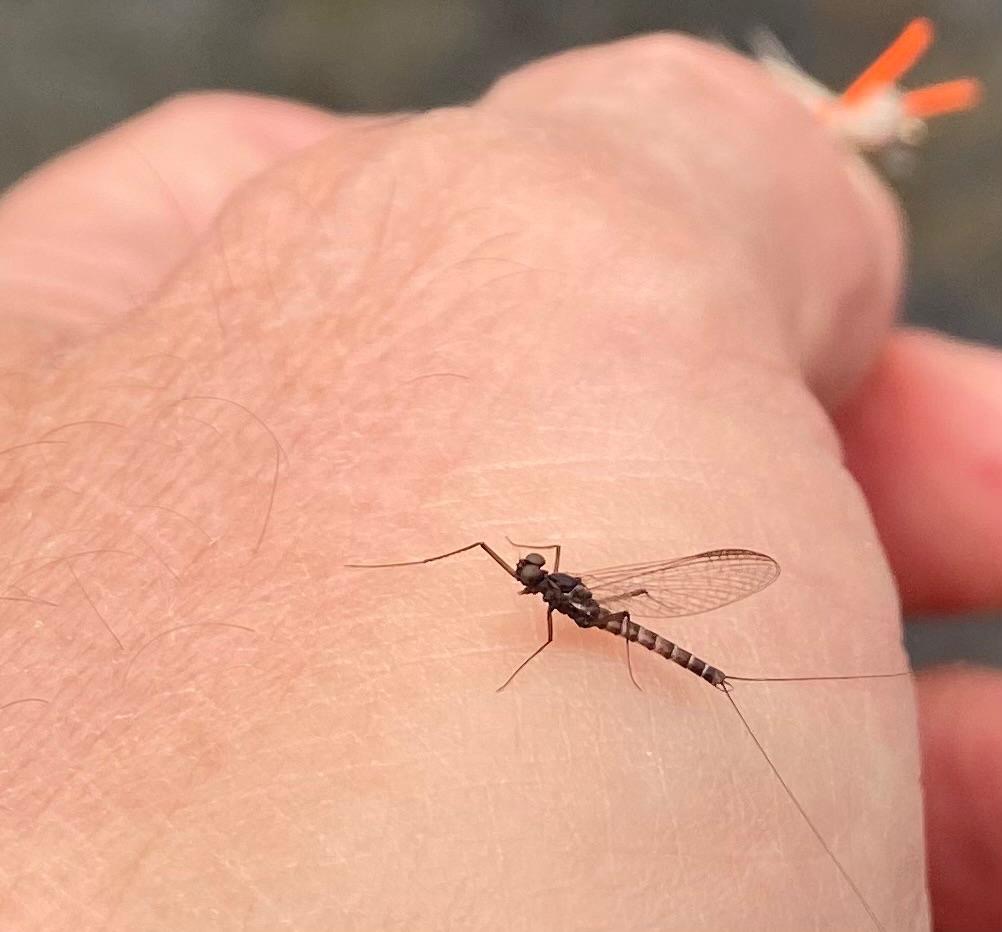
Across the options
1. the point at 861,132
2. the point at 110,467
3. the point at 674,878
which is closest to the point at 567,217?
the point at 110,467

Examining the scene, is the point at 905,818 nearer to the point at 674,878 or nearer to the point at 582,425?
the point at 674,878

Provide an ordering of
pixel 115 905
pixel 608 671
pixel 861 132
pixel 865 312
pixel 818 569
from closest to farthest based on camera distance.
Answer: pixel 115 905
pixel 608 671
pixel 818 569
pixel 865 312
pixel 861 132

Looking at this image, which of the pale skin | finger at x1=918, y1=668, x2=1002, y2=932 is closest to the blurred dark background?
finger at x1=918, y1=668, x2=1002, y2=932

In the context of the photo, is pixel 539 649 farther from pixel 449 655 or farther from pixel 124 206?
pixel 124 206

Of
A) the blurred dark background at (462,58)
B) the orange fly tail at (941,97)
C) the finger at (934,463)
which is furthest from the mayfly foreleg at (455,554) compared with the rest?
the blurred dark background at (462,58)

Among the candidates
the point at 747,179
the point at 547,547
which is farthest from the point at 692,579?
the point at 747,179

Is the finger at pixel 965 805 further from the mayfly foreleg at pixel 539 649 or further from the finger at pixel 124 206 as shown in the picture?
the finger at pixel 124 206

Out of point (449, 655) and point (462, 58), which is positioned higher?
point (449, 655)
